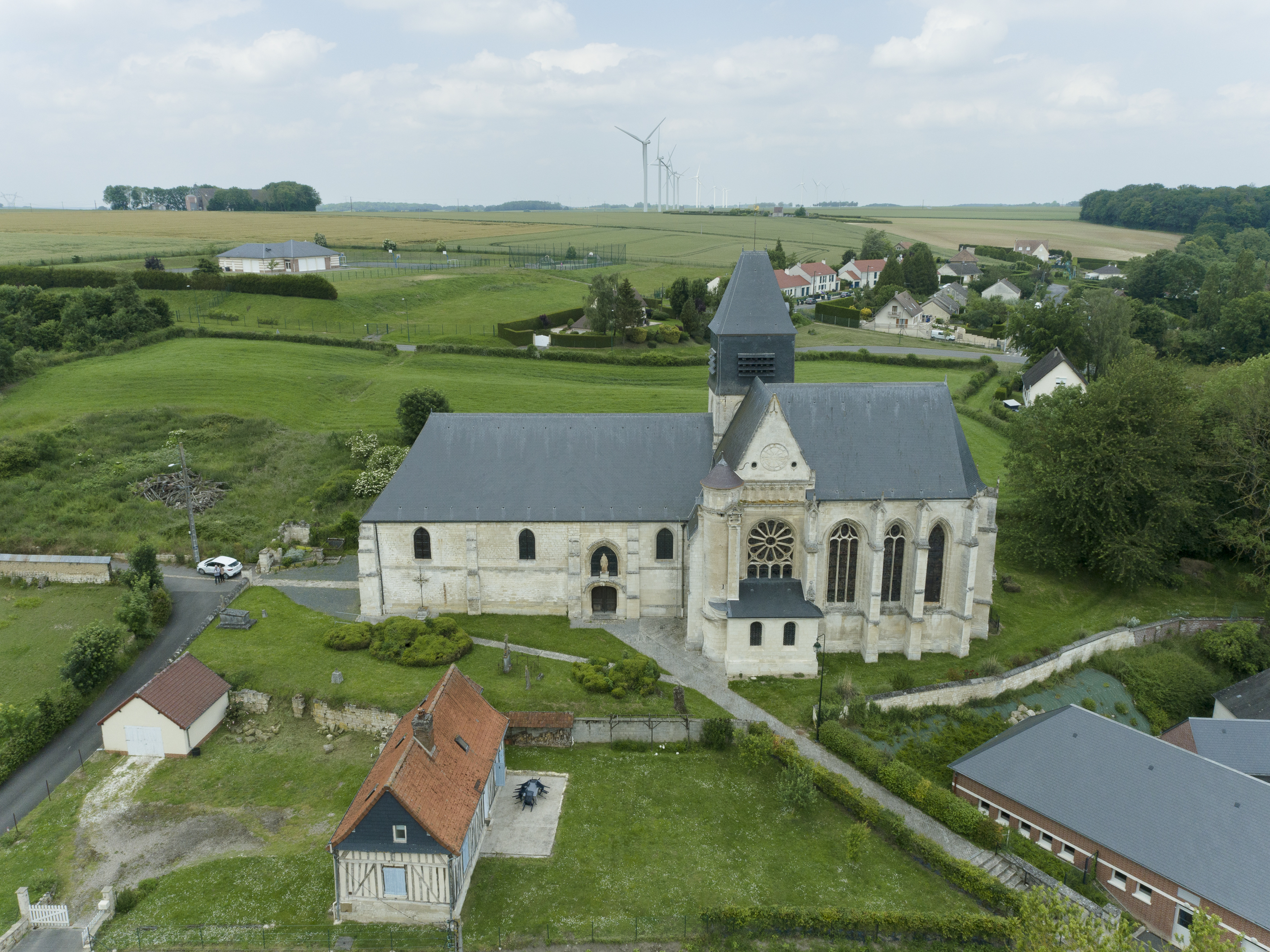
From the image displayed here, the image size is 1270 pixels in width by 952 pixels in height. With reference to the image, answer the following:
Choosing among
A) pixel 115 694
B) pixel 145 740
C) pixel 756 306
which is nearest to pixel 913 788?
pixel 756 306

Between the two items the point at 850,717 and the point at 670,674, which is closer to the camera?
the point at 850,717

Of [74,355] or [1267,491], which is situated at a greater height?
[74,355]

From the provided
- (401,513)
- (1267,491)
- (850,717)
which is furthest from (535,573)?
(1267,491)

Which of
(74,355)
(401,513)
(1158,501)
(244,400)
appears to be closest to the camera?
(401,513)

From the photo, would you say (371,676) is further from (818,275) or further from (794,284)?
(818,275)

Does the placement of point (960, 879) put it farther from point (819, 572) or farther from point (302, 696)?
point (302, 696)

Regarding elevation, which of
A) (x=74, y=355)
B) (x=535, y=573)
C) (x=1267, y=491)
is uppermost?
(x=74, y=355)

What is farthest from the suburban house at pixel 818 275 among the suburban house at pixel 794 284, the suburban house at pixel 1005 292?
the suburban house at pixel 1005 292

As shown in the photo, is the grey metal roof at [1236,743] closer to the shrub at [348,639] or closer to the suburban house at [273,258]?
the shrub at [348,639]
